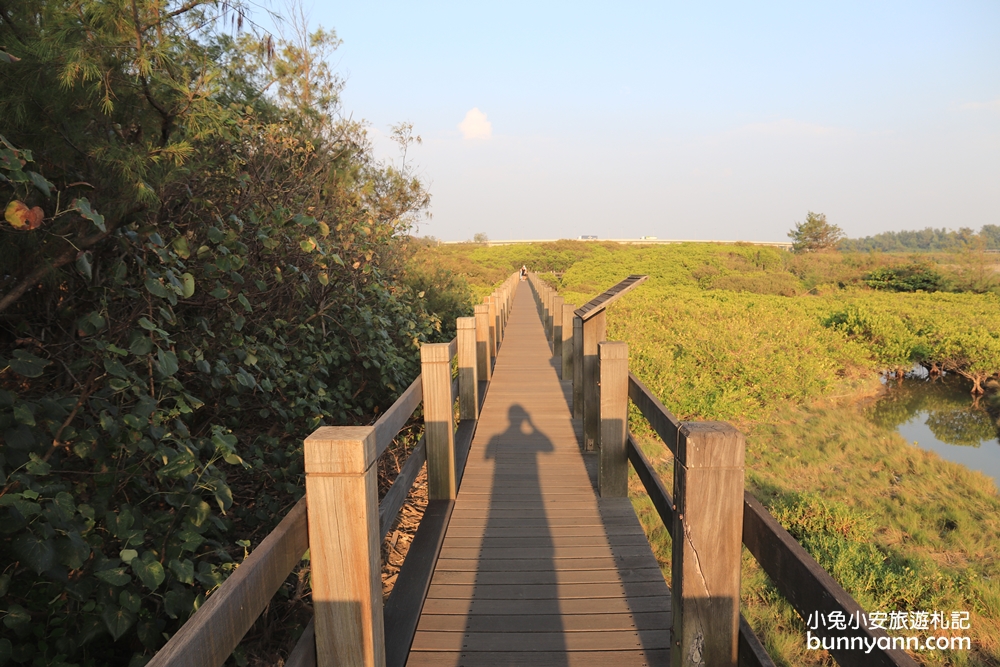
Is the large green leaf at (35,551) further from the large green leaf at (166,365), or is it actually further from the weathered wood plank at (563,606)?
the weathered wood plank at (563,606)

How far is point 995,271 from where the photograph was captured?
96.1 ft

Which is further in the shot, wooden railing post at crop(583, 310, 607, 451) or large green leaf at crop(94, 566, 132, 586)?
wooden railing post at crop(583, 310, 607, 451)

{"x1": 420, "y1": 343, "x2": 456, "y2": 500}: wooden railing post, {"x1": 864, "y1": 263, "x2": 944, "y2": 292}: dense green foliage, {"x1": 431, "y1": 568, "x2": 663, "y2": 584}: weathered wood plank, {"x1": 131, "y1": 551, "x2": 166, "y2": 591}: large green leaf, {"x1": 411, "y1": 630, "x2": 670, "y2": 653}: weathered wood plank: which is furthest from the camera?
{"x1": 864, "y1": 263, "x2": 944, "y2": 292}: dense green foliage

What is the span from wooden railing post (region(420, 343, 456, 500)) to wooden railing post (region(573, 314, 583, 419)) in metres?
2.35

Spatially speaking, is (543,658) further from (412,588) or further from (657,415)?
(657,415)

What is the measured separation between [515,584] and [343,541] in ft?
5.43

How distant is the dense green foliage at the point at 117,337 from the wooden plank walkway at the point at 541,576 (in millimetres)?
1048

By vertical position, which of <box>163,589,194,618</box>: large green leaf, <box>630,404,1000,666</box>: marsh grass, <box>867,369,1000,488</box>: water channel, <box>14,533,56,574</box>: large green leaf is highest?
<box>14,533,56,574</box>: large green leaf

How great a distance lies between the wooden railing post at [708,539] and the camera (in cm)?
186

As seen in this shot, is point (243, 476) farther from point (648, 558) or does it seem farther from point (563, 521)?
point (648, 558)

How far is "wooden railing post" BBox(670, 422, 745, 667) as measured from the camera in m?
1.86

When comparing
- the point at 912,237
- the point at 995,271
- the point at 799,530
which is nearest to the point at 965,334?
the point at 799,530

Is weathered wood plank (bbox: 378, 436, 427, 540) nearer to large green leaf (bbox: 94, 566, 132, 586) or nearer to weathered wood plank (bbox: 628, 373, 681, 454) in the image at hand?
large green leaf (bbox: 94, 566, 132, 586)

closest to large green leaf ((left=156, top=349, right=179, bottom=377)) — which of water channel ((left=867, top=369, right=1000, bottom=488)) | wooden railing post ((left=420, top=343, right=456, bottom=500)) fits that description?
wooden railing post ((left=420, top=343, right=456, bottom=500))
